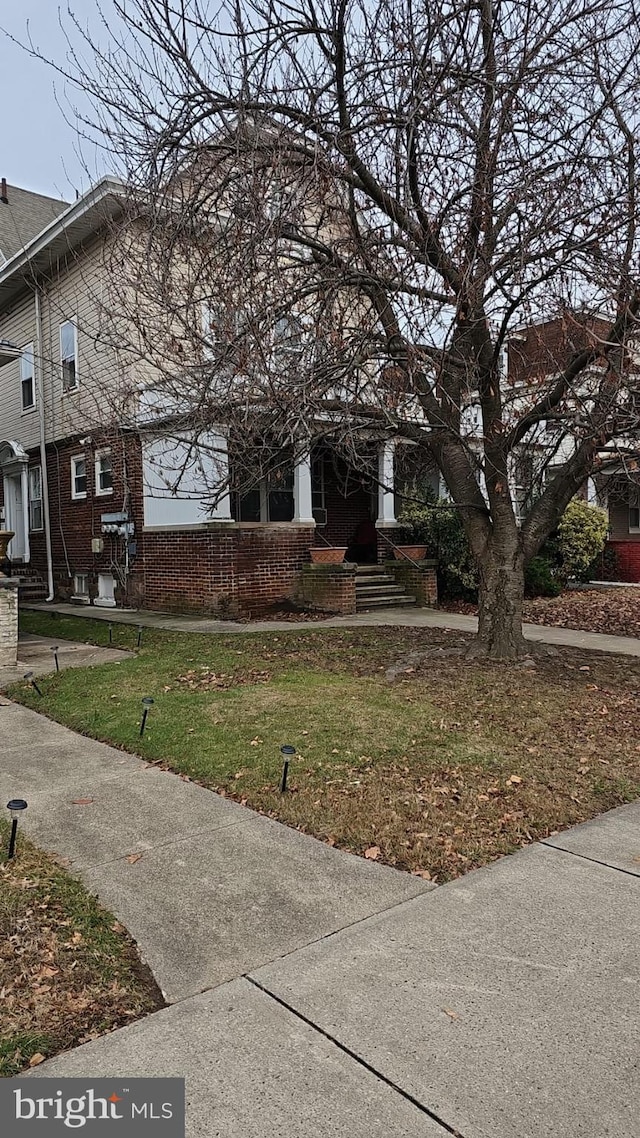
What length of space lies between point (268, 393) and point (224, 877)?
149 inches

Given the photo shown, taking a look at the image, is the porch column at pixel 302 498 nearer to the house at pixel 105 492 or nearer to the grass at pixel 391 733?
the house at pixel 105 492

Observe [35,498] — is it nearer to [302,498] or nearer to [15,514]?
[15,514]

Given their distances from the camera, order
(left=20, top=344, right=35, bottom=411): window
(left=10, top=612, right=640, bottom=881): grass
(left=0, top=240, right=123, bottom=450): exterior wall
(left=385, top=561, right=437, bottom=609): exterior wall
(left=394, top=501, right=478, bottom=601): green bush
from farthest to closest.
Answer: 1. (left=20, top=344, right=35, bottom=411): window
2. (left=394, top=501, right=478, bottom=601): green bush
3. (left=385, top=561, right=437, bottom=609): exterior wall
4. (left=0, top=240, right=123, bottom=450): exterior wall
5. (left=10, top=612, right=640, bottom=881): grass

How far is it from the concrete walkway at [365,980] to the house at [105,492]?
606 centimetres

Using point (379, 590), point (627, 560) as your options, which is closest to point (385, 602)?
point (379, 590)

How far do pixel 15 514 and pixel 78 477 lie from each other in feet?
11.9

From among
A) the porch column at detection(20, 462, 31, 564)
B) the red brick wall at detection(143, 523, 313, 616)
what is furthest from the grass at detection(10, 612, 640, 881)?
the porch column at detection(20, 462, 31, 564)

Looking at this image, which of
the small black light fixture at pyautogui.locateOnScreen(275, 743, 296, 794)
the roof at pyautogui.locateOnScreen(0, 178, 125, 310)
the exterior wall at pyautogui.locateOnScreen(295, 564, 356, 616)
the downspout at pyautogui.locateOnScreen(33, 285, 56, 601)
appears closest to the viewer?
the small black light fixture at pyautogui.locateOnScreen(275, 743, 296, 794)

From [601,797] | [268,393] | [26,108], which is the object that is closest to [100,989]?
[601,797]

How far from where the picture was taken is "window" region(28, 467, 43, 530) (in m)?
17.6

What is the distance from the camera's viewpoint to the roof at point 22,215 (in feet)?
60.4

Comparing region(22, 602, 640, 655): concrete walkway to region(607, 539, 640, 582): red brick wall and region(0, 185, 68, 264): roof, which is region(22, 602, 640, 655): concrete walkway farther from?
region(0, 185, 68, 264): roof

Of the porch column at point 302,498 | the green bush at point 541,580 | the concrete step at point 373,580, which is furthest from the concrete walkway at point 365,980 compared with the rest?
the green bush at point 541,580

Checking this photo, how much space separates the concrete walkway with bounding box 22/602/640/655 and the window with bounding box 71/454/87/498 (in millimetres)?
3062
